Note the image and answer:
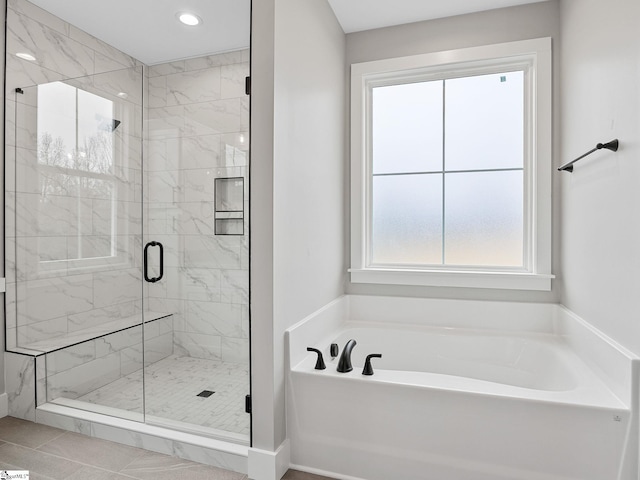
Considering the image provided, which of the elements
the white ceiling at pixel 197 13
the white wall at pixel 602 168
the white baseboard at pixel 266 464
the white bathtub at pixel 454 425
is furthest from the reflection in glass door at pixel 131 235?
the white wall at pixel 602 168

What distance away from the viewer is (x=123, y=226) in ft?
8.13

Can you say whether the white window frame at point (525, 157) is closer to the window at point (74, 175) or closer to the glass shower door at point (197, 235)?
the glass shower door at point (197, 235)

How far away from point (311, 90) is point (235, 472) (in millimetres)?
2039

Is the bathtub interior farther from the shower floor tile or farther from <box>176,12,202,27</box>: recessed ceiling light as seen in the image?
<box>176,12,202,27</box>: recessed ceiling light

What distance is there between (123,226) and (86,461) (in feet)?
4.41

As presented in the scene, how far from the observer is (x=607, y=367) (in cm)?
163

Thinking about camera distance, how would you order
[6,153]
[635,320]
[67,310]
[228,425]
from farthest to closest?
[67,310]
[6,153]
[228,425]
[635,320]

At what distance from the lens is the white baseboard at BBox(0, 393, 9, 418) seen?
90.0 inches

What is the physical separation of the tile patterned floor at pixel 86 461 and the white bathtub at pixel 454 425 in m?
→ 0.24

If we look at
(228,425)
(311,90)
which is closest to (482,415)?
(228,425)

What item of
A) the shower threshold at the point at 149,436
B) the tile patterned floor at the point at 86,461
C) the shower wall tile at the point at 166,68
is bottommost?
the tile patterned floor at the point at 86,461

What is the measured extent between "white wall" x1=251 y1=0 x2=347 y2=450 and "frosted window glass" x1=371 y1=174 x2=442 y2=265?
0.59 m

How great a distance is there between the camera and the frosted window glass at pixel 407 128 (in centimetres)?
272

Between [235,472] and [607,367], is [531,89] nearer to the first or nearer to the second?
[607,367]
